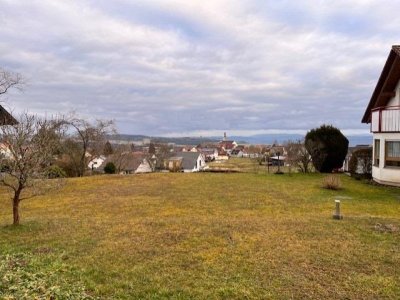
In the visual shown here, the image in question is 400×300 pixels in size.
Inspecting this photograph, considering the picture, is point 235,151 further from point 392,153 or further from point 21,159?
point 21,159

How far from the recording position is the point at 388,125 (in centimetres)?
1838

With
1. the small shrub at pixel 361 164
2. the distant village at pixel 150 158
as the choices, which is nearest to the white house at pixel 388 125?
the small shrub at pixel 361 164

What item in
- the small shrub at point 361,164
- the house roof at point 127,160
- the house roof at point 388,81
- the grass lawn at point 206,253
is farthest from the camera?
the house roof at point 127,160

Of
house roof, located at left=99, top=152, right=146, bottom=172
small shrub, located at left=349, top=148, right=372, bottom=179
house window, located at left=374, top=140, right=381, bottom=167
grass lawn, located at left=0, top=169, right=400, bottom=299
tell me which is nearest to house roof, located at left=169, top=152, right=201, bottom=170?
house roof, located at left=99, top=152, right=146, bottom=172

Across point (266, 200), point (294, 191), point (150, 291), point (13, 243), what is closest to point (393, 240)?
point (150, 291)

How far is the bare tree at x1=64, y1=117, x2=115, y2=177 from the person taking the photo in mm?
32562

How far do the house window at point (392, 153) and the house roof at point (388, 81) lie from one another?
339 centimetres

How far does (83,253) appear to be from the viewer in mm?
6926

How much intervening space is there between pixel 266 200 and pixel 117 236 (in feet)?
25.9

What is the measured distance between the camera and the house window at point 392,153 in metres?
18.0

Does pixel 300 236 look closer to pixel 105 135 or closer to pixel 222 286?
pixel 222 286

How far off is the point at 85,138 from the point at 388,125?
83.7 feet

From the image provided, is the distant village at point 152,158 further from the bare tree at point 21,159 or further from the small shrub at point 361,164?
the bare tree at point 21,159

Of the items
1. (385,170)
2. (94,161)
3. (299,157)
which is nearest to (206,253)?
(385,170)
